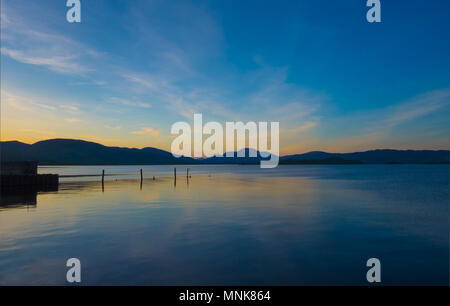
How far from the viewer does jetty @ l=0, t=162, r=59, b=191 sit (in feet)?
144

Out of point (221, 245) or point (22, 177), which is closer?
point (221, 245)

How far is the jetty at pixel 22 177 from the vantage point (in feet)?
144

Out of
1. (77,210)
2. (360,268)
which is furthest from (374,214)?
(77,210)

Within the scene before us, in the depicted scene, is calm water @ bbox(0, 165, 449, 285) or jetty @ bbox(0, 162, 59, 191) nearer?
calm water @ bbox(0, 165, 449, 285)

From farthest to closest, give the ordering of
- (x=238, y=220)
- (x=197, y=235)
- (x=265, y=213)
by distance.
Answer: (x=265, y=213) < (x=238, y=220) < (x=197, y=235)

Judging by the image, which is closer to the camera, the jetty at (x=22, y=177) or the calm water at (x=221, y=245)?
the calm water at (x=221, y=245)

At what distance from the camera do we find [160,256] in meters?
13.2

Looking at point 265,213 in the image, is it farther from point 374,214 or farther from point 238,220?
point 374,214

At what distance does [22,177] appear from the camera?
1815 inches

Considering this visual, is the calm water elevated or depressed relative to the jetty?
depressed

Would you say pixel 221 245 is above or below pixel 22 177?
below

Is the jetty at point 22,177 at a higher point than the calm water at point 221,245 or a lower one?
higher
